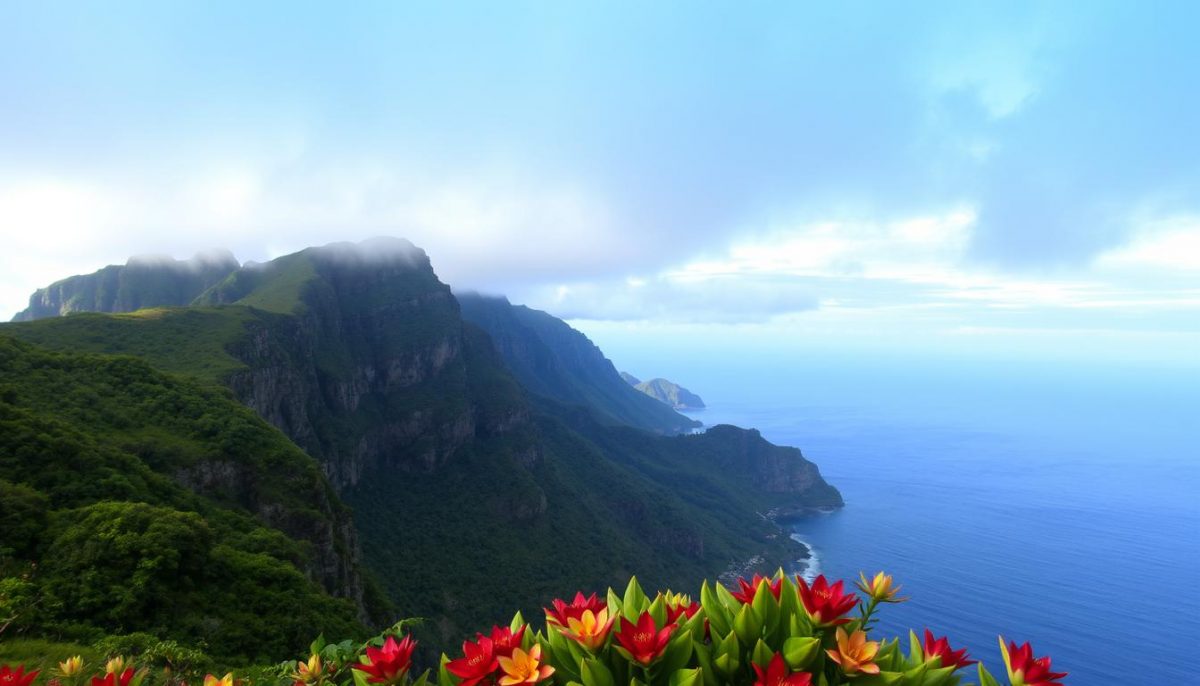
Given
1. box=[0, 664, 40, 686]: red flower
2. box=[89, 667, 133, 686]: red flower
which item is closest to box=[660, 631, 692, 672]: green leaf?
box=[89, 667, 133, 686]: red flower

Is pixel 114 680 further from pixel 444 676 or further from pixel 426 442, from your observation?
pixel 426 442

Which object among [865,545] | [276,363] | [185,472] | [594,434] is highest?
[276,363]

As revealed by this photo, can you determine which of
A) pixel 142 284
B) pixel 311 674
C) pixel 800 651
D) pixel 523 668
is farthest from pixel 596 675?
pixel 142 284

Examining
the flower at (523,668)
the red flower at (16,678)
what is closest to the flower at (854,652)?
the flower at (523,668)

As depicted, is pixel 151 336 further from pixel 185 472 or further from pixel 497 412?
pixel 497 412

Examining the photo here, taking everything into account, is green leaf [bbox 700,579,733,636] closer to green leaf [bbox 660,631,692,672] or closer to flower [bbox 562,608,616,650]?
green leaf [bbox 660,631,692,672]

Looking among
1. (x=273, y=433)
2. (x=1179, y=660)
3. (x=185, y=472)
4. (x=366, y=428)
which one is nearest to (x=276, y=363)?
(x=366, y=428)

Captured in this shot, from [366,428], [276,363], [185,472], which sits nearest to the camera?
[185,472]
